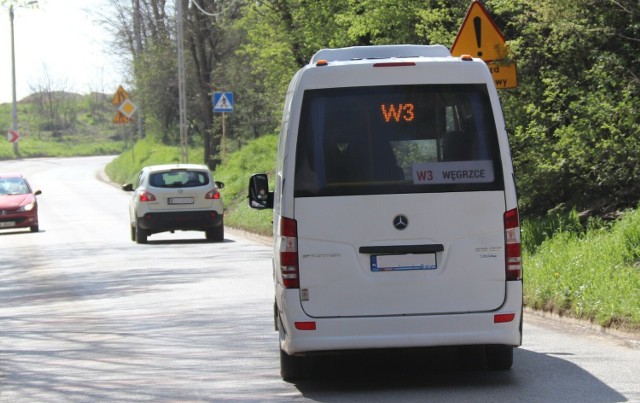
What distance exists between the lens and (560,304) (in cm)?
1317

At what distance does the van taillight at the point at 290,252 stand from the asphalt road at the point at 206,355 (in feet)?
2.65

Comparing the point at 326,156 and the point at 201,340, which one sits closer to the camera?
the point at 326,156

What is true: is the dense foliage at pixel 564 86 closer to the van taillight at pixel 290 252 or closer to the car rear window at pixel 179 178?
the car rear window at pixel 179 178

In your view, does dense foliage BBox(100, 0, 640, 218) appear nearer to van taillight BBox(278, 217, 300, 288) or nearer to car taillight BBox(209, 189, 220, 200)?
car taillight BBox(209, 189, 220, 200)

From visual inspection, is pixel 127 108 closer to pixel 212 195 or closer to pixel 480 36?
pixel 212 195

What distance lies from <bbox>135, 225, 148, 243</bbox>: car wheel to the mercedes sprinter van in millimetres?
18994

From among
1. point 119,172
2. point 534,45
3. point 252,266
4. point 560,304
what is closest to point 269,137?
point 119,172

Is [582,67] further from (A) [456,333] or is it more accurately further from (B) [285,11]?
(B) [285,11]

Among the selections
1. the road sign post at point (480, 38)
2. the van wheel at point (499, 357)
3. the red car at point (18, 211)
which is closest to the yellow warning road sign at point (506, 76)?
the road sign post at point (480, 38)

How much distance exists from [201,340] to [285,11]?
71.7 ft

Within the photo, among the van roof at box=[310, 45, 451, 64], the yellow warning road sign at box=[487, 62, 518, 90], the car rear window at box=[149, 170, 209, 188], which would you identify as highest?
the van roof at box=[310, 45, 451, 64]

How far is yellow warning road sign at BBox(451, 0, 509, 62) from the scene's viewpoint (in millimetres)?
14680

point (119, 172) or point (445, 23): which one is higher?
point (445, 23)

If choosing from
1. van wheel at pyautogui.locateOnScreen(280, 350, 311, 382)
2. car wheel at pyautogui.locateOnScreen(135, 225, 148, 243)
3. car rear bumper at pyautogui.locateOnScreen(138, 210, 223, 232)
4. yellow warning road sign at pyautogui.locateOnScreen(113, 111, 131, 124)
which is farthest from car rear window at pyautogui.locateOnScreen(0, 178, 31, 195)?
van wheel at pyautogui.locateOnScreen(280, 350, 311, 382)
